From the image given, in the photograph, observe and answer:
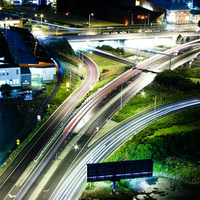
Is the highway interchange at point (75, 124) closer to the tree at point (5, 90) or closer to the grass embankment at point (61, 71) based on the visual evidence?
the grass embankment at point (61, 71)

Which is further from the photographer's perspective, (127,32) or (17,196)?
(127,32)

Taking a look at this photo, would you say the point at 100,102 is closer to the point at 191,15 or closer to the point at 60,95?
the point at 60,95

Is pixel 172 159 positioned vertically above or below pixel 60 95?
below

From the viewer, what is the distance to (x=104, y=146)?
64.7 m

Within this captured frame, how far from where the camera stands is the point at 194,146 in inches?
2665

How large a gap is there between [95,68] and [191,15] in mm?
88713

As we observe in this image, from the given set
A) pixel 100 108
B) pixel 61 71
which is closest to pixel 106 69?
pixel 61 71

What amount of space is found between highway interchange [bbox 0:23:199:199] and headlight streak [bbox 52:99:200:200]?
0.31m

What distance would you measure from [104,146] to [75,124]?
34.7ft

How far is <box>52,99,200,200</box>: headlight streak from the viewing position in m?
52.5

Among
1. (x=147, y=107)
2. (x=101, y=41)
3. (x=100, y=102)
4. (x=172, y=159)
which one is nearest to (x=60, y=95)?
(x=100, y=102)

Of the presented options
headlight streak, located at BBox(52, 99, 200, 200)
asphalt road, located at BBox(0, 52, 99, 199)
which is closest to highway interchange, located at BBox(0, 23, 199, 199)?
asphalt road, located at BBox(0, 52, 99, 199)

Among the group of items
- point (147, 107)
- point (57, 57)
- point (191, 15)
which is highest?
point (191, 15)

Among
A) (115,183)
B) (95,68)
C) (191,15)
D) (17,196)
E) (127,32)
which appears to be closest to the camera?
(17,196)
